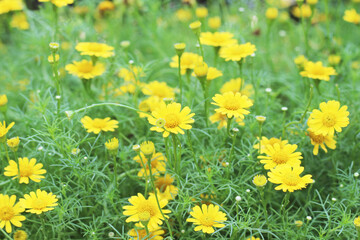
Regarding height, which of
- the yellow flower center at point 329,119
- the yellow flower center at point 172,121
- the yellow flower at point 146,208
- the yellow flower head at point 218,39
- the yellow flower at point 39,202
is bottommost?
the yellow flower at point 146,208

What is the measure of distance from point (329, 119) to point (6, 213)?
Result: 1085mm

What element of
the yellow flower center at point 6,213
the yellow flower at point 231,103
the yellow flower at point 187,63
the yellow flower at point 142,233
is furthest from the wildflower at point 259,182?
the yellow flower center at point 6,213

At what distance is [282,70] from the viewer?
8.60 ft

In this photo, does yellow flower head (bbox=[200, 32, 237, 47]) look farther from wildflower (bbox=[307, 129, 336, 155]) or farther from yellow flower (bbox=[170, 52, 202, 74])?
wildflower (bbox=[307, 129, 336, 155])

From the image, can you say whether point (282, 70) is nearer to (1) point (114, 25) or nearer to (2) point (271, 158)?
(1) point (114, 25)

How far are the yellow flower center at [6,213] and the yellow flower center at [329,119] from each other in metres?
1.06

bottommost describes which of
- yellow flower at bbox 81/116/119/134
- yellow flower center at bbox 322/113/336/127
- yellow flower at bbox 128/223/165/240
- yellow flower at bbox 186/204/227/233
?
yellow flower at bbox 128/223/165/240

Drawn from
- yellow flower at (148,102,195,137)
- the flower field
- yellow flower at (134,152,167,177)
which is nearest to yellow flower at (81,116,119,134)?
the flower field

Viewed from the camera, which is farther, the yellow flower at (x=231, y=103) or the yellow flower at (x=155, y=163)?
the yellow flower at (x=155, y=163)

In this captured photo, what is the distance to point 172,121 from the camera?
1283 mm

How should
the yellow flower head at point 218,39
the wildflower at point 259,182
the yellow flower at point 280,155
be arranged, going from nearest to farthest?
the wildflower at point 259,182 → the yellow flower at point 280,155 → the yellow flower head at point 218,39

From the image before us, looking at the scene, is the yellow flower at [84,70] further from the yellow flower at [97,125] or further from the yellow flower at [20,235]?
the yellow flower at [20,235]

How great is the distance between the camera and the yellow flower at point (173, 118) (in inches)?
49.6

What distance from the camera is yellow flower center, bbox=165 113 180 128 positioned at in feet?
4.19
